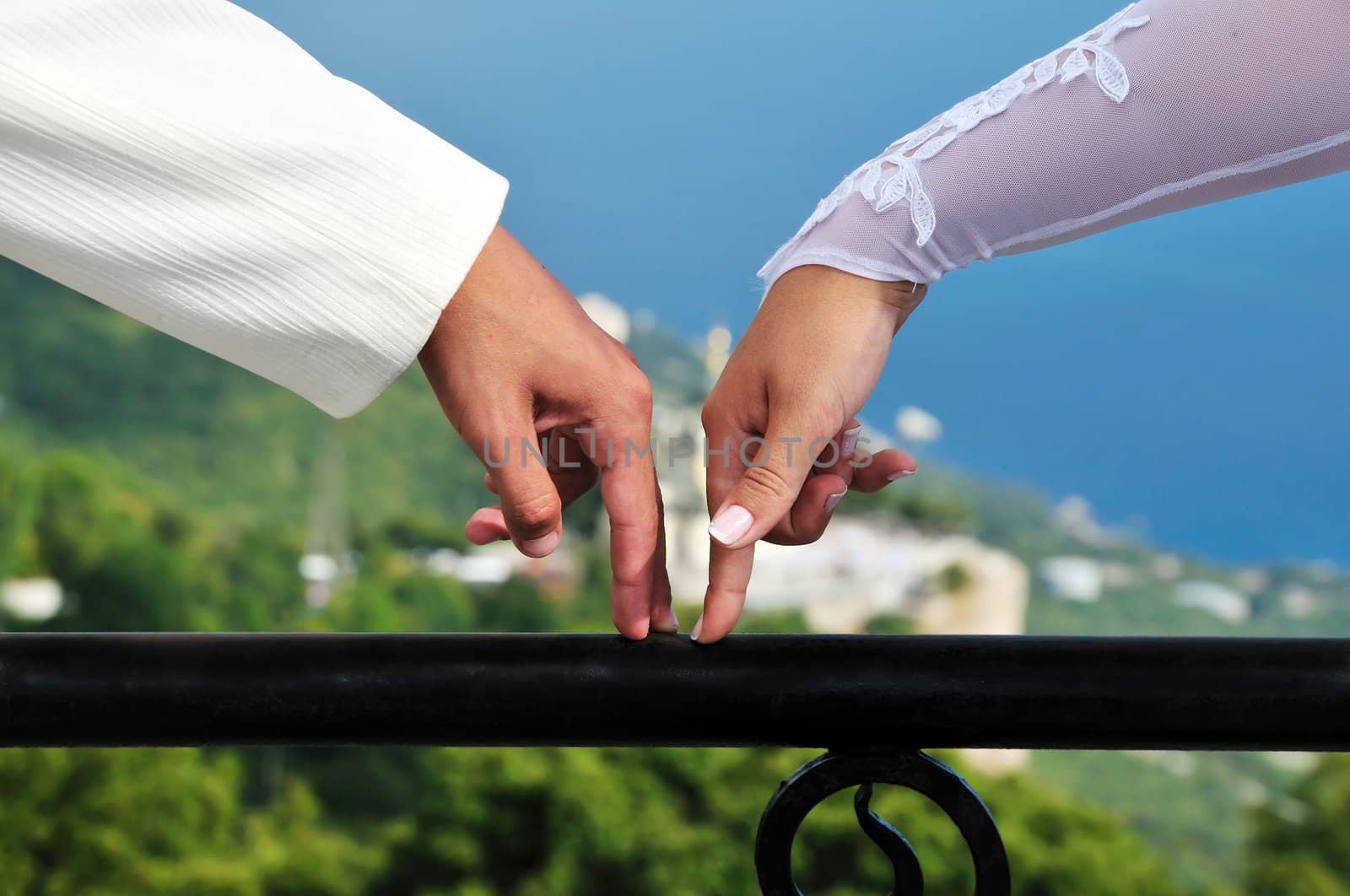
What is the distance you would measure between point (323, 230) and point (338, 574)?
15886 millimetres

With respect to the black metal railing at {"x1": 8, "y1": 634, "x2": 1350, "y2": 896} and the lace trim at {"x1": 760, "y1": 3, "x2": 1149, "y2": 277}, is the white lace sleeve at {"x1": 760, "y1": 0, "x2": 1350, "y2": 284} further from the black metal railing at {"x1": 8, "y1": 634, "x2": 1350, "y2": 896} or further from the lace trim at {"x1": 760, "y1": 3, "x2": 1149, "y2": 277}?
the black metal railing at {"x1": 8, "y1": 634, "x2": 1350, "y2": 896}

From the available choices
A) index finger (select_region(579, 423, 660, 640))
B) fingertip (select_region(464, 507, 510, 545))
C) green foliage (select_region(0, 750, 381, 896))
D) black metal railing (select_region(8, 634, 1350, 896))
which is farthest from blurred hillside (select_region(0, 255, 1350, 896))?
black metal railing (select_region(8, 634, 1350, 896))

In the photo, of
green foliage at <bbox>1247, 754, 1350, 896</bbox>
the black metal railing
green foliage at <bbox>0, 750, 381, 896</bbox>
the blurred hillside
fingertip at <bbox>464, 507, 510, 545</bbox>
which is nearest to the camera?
the black metal railing

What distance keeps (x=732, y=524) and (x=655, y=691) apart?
0.19m

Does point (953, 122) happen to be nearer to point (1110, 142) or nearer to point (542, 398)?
point (1110, 142)

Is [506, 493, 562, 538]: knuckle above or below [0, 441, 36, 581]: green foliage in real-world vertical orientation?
below

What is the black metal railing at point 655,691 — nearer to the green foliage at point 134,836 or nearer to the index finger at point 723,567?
the index finger at point 723,567

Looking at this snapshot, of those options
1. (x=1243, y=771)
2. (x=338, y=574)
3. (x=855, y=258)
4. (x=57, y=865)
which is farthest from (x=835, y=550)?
(x=855, y=258)

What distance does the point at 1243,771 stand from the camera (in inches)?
746

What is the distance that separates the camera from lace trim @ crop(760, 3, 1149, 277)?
645 millimetres

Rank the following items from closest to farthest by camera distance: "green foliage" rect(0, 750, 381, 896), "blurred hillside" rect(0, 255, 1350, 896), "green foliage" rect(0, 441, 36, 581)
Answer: "green foliage" rect(0, 750, 381, 896)
"blurred hillside" rect(0, 255, 1350, 896)
"green foliage" rect(0, 441, 36, 581)

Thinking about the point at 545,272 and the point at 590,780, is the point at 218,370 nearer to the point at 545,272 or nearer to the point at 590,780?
the point at 590,780

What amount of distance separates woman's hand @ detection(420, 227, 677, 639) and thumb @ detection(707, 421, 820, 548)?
33 mm

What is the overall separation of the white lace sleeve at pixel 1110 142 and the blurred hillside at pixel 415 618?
4.13m
